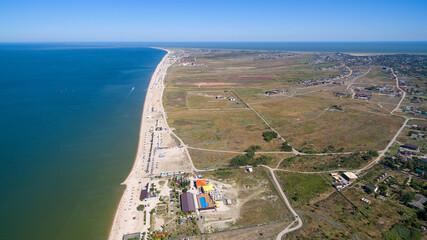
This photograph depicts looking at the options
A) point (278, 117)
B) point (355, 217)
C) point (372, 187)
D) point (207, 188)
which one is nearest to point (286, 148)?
point (372, 187)

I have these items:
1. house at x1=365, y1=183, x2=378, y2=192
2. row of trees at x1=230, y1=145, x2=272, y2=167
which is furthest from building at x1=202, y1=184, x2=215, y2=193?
house at x1=365, y1=183, x2=378, y2=192

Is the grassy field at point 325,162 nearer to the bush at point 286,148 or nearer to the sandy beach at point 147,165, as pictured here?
the bush at point 286,148

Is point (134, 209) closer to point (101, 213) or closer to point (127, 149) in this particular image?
point (101, 213)

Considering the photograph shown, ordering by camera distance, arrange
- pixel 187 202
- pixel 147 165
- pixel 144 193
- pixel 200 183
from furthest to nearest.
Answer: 1. pixel 147 165
2. pixel 200 183
3. pixel 144 193
4. pixel 187 202

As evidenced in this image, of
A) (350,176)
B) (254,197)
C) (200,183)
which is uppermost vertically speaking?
(350,176)

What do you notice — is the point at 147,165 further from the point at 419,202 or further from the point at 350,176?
the point at 419,202

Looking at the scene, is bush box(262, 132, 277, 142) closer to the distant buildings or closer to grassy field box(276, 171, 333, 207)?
grassy field box(276, 171, 333, 207)
